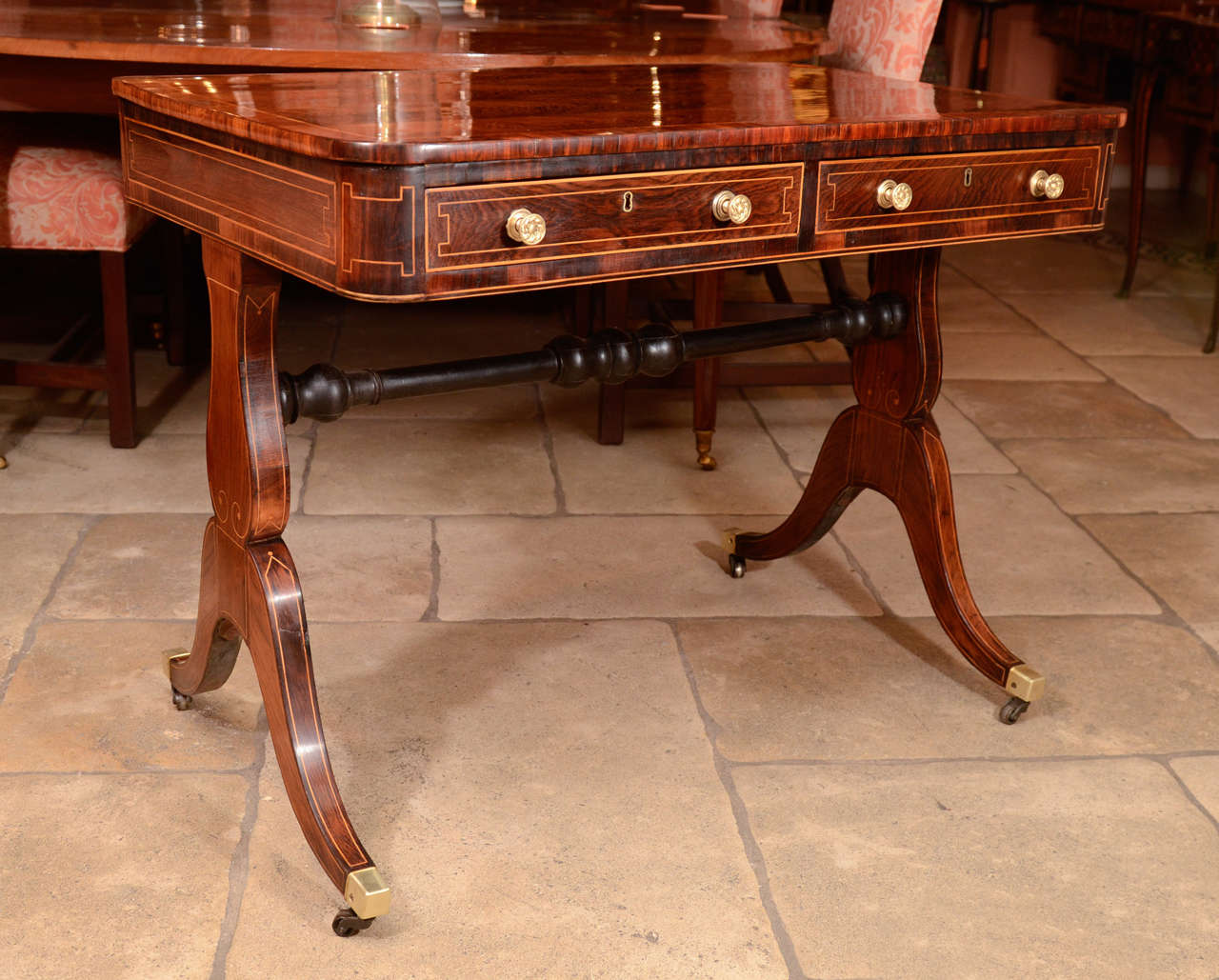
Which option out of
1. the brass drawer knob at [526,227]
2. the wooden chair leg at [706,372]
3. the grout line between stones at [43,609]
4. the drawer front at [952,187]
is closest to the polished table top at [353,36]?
the wooden chair leg at [706,372]

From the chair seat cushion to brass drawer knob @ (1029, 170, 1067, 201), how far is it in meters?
1.73

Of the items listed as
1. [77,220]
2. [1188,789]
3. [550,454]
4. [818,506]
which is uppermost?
[77,220]

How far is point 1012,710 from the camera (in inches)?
75.9

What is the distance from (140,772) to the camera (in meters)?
1.76

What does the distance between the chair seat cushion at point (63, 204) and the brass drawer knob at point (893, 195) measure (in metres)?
1.65

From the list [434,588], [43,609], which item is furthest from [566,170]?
[43,609]

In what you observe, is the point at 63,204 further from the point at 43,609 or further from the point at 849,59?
the point at 849,59

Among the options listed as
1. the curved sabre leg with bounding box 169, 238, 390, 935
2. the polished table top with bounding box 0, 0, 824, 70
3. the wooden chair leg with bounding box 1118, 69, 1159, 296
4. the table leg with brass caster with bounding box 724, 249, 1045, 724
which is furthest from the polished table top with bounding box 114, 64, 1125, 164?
the wooden chair leg with bounding box 1118, 69, 1159, 296

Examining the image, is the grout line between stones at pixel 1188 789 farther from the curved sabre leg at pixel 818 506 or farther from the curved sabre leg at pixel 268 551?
the curved sabre leg at pixel 268 551

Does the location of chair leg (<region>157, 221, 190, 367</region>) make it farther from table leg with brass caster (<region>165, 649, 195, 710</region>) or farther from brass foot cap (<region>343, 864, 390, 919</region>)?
brass foot cap (<region>343, 864, 390, 919</region>)

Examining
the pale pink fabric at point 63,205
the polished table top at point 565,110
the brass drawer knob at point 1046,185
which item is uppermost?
the polished table top at point 565,110

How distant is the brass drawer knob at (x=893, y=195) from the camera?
1.51 m

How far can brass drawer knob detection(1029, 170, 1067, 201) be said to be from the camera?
1.62 m

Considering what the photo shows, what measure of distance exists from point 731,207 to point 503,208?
0.85ft
